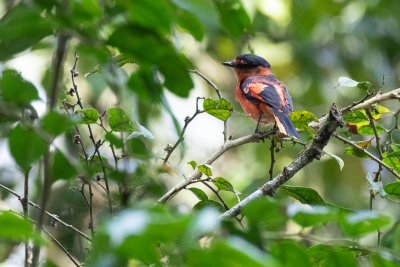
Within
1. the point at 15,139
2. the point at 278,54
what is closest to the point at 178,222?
the point at 15,139

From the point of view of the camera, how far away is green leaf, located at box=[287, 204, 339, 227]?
906 mm

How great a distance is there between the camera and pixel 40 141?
0.94 metres

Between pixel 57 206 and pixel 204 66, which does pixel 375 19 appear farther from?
pixel 57 206

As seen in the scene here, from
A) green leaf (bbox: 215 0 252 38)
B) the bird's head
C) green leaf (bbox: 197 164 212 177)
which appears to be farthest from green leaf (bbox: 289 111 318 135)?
the bird's head

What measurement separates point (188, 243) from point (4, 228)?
10.0 inches

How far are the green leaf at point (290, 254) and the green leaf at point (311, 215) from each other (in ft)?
0.22

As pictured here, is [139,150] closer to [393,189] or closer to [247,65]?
[393,189]

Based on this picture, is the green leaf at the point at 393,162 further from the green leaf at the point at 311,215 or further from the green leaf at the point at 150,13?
the green leaf at the point at 150,13

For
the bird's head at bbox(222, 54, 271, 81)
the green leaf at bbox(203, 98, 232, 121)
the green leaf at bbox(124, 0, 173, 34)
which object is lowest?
the green leaf at bbox(124, 0, 173, 34)

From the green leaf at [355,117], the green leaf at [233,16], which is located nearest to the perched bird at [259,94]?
the green leaf at [355,117]

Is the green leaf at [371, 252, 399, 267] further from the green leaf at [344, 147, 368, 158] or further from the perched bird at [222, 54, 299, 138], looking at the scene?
the perched bird at [222, 54, 299, 138]

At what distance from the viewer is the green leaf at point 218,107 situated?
2064 mm

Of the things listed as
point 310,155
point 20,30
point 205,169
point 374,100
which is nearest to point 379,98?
point 374,100

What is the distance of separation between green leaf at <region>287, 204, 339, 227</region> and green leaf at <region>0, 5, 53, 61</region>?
17.7 inches
